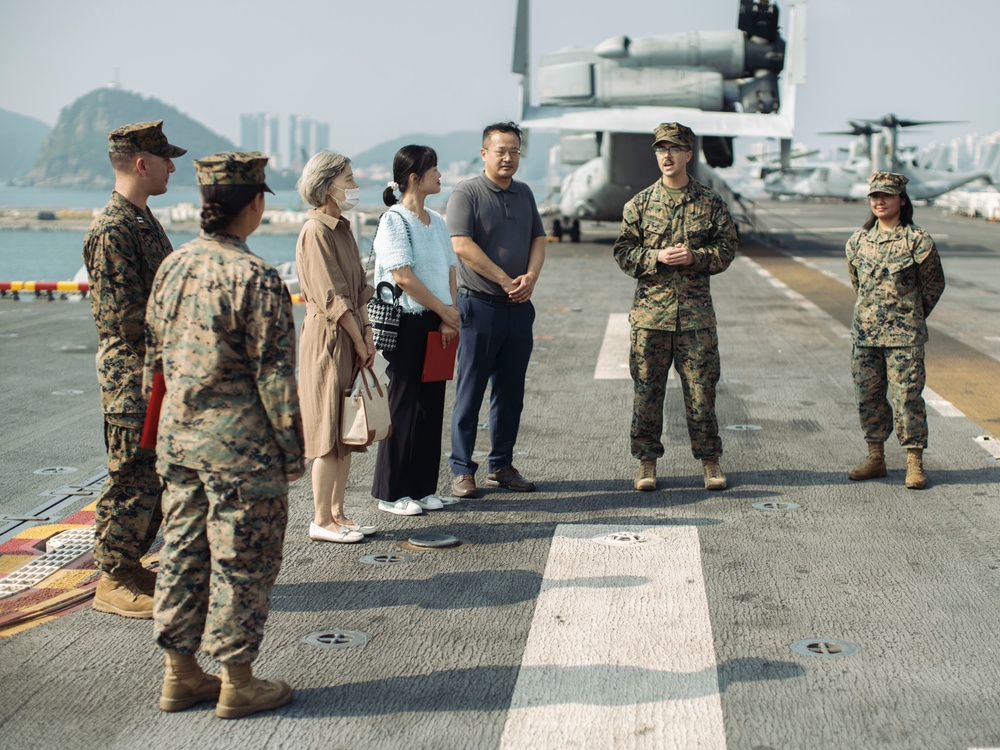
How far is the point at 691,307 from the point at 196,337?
11.8 feet

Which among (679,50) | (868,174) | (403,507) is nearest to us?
(403,507)

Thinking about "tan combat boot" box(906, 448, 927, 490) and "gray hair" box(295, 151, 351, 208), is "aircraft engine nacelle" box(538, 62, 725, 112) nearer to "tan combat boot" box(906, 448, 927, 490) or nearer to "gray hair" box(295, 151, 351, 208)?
"tan combat boot" box(906, 448, 927, 490)

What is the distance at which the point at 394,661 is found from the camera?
4051 millimetres

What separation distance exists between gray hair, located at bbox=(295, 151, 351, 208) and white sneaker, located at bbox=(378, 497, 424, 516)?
180 centimetres

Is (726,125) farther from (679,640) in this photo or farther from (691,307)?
(679,640)

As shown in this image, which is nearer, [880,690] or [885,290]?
[880,690]

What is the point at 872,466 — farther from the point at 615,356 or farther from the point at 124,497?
the point at 615,356

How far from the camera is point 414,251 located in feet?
18.9

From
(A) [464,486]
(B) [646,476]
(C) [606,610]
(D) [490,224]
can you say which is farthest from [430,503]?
(C) [606,610]

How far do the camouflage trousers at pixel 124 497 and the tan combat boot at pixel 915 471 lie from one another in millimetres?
4430

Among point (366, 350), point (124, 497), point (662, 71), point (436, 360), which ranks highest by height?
point (662, 71)

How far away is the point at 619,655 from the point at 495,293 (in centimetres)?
276

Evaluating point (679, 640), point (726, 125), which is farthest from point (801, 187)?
point (679, 640)

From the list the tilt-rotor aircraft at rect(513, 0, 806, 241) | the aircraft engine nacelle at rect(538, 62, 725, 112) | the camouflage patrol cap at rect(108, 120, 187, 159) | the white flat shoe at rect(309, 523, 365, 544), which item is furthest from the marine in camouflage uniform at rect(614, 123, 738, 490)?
the aircraft engine nacelle at rect(538, 62, 725, 112)
